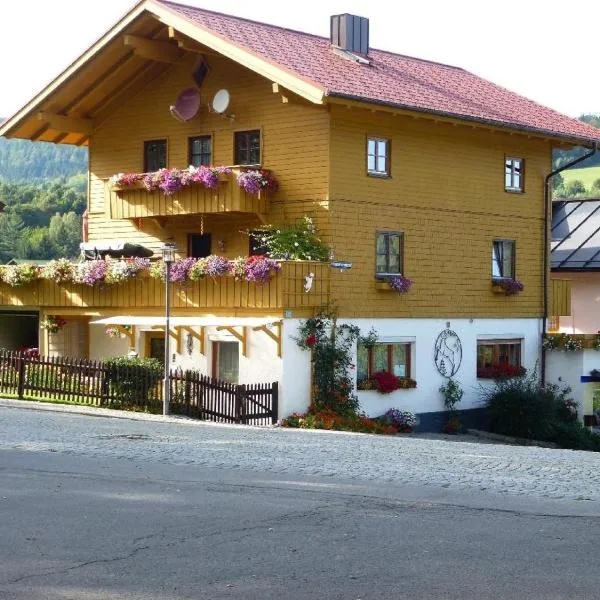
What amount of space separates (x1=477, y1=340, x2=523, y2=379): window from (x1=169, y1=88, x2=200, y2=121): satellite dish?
10.2 m

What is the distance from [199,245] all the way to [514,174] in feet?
30.7

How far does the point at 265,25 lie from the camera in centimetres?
3544

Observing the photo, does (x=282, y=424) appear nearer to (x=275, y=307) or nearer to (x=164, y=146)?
(x=275, y=307)

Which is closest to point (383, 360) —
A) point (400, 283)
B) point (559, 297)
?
point (400, 283)

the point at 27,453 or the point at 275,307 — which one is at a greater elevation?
the point at 275,307

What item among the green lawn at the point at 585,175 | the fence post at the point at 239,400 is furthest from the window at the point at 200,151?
the green lawn at the point at 585,175

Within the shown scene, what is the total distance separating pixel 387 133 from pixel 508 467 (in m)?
15.7

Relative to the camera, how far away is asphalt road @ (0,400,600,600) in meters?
10.1

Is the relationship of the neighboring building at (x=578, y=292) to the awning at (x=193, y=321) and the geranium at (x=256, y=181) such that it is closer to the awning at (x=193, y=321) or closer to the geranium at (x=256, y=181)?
the geranium at (x=256, y=181)

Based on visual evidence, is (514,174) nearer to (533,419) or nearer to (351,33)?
(351,33)

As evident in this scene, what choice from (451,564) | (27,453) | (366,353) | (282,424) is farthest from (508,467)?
(366,353)

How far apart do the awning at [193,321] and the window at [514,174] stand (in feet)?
32.6

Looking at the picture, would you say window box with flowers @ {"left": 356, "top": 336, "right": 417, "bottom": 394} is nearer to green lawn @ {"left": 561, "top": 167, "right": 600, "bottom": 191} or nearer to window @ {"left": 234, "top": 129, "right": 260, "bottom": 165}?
window @ {"left": 234, "top": 129, "right": 260, "bottom": 165}

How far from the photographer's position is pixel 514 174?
37406 mm
